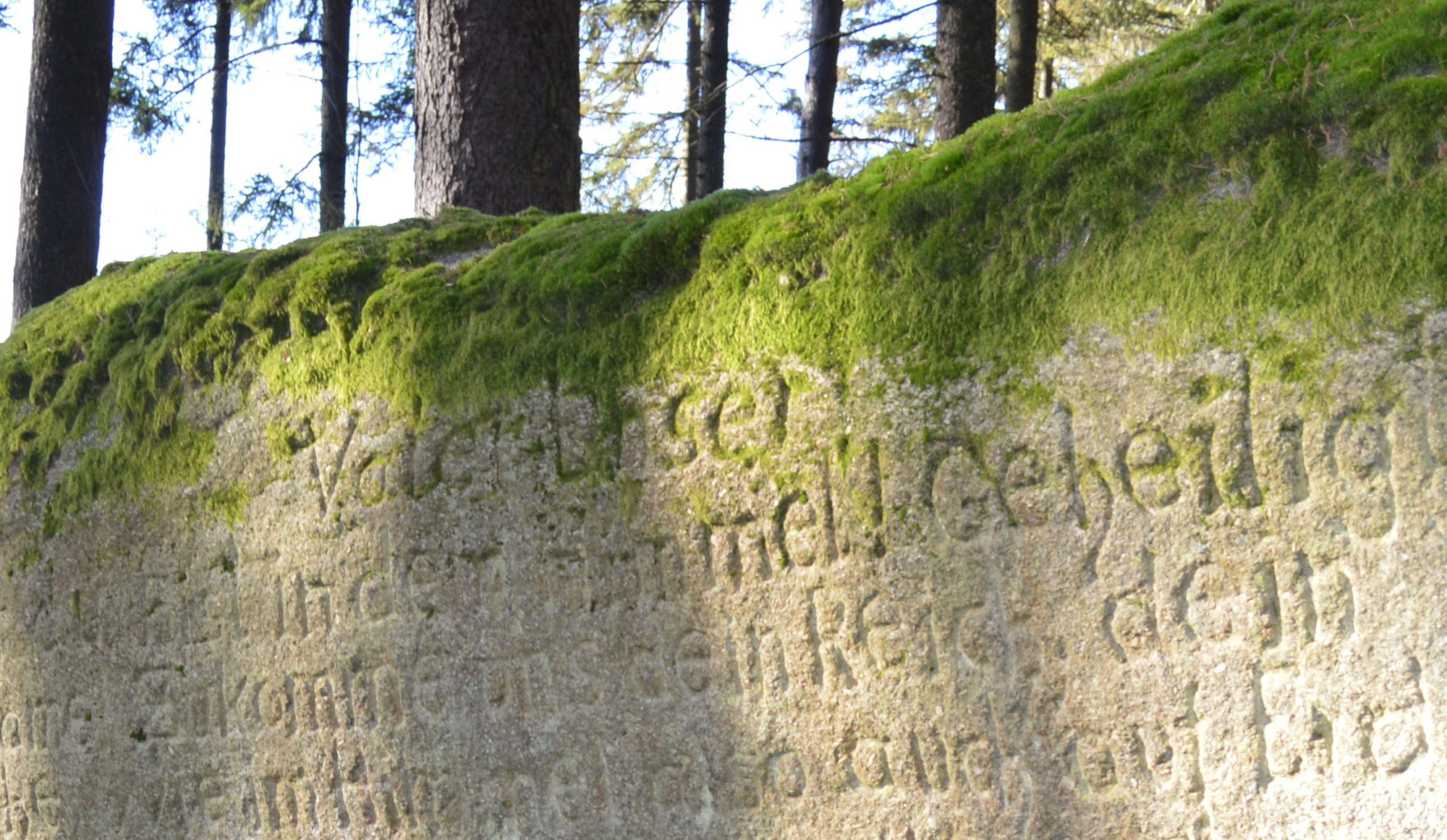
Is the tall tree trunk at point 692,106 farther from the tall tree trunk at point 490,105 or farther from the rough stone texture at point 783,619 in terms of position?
the rough stone texture at point 783,619

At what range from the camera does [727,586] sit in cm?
273

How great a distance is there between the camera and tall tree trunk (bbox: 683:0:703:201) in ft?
36.3

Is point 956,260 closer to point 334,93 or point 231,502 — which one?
point 231,502

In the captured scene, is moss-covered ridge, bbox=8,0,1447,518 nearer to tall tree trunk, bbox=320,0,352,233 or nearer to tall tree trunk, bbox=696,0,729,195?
tall tree trunk, bbox=696,0,729,195

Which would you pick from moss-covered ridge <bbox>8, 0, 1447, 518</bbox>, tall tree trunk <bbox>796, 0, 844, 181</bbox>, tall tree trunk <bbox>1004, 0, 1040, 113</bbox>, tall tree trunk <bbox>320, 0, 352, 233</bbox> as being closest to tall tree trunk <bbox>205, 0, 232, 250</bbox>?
tall tree trunk <bbox>320, 0, 352, 233</bbox>

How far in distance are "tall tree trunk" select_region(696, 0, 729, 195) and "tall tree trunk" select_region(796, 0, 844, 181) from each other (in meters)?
0.70

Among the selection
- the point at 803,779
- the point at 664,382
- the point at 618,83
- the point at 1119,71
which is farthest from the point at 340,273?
the point at 618,83

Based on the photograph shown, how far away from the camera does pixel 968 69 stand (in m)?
7.82

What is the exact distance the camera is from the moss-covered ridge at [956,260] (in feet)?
7.25

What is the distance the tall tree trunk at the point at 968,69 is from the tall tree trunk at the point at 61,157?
15.7ft

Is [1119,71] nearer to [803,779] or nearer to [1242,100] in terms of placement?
[1242,100]

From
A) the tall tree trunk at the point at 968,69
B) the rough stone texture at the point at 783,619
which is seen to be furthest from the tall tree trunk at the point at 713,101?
the rough stone texture at the point at 783,619

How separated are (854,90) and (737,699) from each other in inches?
528

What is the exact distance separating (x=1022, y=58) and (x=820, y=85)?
5.83 ft
